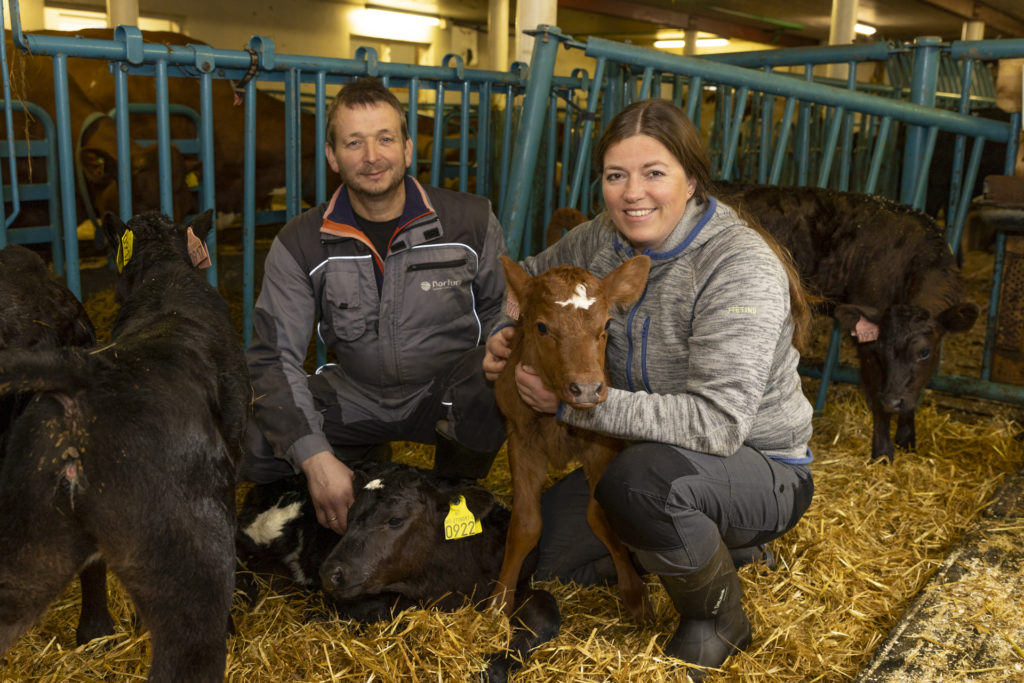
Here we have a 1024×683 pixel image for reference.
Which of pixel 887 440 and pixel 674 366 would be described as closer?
pixel 674 366

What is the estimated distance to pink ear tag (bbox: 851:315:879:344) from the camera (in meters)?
4.31

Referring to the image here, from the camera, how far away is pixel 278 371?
308cm

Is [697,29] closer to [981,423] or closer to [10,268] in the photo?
[981,423]

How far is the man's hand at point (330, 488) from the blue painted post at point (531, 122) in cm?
139

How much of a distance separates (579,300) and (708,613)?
99 centimetres

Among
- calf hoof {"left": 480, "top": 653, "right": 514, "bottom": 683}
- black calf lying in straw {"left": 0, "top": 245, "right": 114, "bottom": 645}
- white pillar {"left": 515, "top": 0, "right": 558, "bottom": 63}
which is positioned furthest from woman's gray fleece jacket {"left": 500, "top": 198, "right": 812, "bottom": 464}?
white pillar {"left": 515, "top": 0, "right": 558, "bottom": 63}

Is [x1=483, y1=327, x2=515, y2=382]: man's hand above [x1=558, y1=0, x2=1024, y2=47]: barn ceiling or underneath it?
underneath

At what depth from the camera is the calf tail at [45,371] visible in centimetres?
174

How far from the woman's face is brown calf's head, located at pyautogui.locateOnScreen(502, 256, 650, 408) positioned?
0.17 metres

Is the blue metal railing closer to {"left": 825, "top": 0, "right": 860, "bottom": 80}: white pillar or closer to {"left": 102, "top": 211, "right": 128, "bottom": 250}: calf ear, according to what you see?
{"left": 102, "top": 211, "right": 128, "bottom": 250}: calf ear

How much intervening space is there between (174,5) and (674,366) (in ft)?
44.2

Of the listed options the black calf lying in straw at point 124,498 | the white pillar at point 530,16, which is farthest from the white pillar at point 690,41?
the black calf lying in straw at point 124,498

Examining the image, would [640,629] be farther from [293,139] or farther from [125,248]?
[293,139]

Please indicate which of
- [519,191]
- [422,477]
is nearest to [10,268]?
[422,477]
